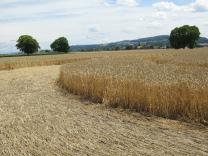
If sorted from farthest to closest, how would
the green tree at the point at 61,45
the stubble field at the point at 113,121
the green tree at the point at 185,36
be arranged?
1. the green tree at the point at 61,45
2. the green tree at the point at 185,36
3. the stubble field at the point at 113,121

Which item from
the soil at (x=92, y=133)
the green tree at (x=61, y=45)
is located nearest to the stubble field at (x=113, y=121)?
the soil at (x=92, y=133)

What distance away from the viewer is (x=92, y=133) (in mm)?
4836

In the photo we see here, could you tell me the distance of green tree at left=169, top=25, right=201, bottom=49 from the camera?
73.0 metres

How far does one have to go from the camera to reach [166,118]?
568 centimetres

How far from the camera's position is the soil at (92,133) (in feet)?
13.1

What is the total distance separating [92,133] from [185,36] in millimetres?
78111

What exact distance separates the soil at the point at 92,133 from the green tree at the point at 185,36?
75435 millimetres

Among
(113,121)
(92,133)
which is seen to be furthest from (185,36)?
(92,133)

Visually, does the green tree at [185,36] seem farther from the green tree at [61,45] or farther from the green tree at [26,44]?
the green tree at [26,44]

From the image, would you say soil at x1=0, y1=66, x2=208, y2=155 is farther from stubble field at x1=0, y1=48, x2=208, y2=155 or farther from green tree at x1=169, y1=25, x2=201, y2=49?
green tree at x1=169, y1=25, x2=201, y2=49

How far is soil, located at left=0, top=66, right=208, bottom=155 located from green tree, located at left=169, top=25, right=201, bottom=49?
75.4 m

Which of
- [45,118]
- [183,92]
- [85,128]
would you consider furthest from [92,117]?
[183,92]

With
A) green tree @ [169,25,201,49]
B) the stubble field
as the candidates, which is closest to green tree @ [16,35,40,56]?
green tree @ [169,25,201,49]

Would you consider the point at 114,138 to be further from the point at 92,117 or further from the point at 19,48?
the point at 19,48
